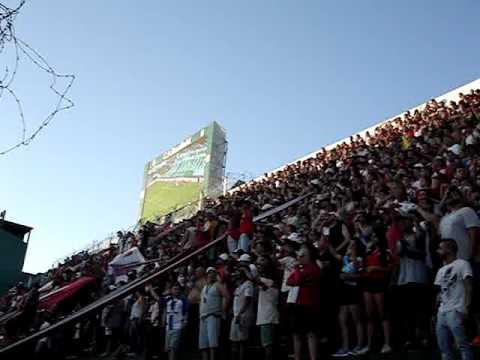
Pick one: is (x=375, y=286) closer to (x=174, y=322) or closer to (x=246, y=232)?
(x=174, y=322)

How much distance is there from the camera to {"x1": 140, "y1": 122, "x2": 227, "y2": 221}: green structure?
37469 mm

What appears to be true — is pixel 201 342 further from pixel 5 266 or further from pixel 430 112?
pixel 5 266

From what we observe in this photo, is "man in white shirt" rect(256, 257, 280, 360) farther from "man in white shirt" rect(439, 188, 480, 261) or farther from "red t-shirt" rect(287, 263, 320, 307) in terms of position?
"man in white shirt" rect(439, 188, 480, 261)

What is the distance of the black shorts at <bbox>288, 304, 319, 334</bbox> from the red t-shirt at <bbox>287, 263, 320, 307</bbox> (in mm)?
74

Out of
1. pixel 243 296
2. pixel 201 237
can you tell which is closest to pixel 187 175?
pixel 201 237

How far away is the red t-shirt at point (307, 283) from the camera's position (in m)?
7.80

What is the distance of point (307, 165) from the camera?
21781mm

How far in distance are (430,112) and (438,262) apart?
11.1 metres

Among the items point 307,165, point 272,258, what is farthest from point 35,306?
point 307,165

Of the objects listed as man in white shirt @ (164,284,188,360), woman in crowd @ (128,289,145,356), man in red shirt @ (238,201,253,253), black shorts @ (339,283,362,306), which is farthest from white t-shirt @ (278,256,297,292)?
woman in crowd @ (128,289,145,356)

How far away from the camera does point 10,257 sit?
32.2 m

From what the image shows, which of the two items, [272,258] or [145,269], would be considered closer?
[272,258]

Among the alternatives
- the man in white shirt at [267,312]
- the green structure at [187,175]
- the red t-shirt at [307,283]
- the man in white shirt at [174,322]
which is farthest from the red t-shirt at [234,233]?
the green structure at [187,175]

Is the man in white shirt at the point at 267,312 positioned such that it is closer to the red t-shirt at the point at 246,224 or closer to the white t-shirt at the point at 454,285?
the white t-shirt at the point at 454,285
